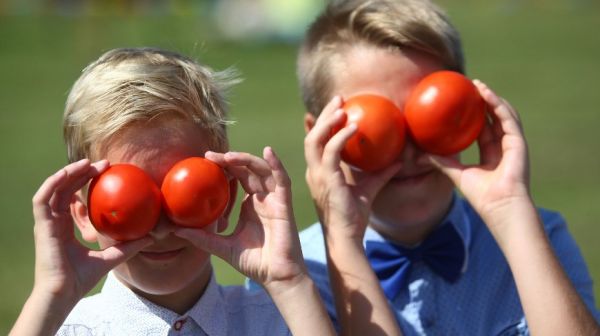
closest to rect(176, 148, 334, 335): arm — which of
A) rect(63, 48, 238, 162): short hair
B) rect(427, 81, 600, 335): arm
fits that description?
rect(63, 48, 238, 162): short hair

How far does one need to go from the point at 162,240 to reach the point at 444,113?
3.88ft

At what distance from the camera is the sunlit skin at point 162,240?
130 inches

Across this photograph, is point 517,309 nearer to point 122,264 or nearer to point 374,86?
point 374,86

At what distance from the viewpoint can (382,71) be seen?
398 centimetres

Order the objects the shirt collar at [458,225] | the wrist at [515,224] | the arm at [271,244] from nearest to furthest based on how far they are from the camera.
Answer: the arm at [271,244], the wrist at [515,224], the shirt collar at [458,225]

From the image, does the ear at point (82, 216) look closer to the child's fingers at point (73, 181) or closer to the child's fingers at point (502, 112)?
the child's fingers at point (73, 181)

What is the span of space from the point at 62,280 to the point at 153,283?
36cm

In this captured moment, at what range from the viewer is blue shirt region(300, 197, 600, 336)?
407 centimetres

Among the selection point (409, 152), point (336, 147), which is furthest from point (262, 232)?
point (409, 152)

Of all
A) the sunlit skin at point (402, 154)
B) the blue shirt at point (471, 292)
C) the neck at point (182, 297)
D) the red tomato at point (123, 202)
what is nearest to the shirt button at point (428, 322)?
the blue shirt at point (471, 292)

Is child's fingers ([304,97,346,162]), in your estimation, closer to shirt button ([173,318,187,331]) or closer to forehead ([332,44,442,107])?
forehead ([332,44,442,107])

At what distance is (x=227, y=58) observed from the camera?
2539 cm

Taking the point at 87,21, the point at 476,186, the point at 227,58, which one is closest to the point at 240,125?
the point at 227,58

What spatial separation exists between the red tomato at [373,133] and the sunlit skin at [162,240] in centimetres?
64
